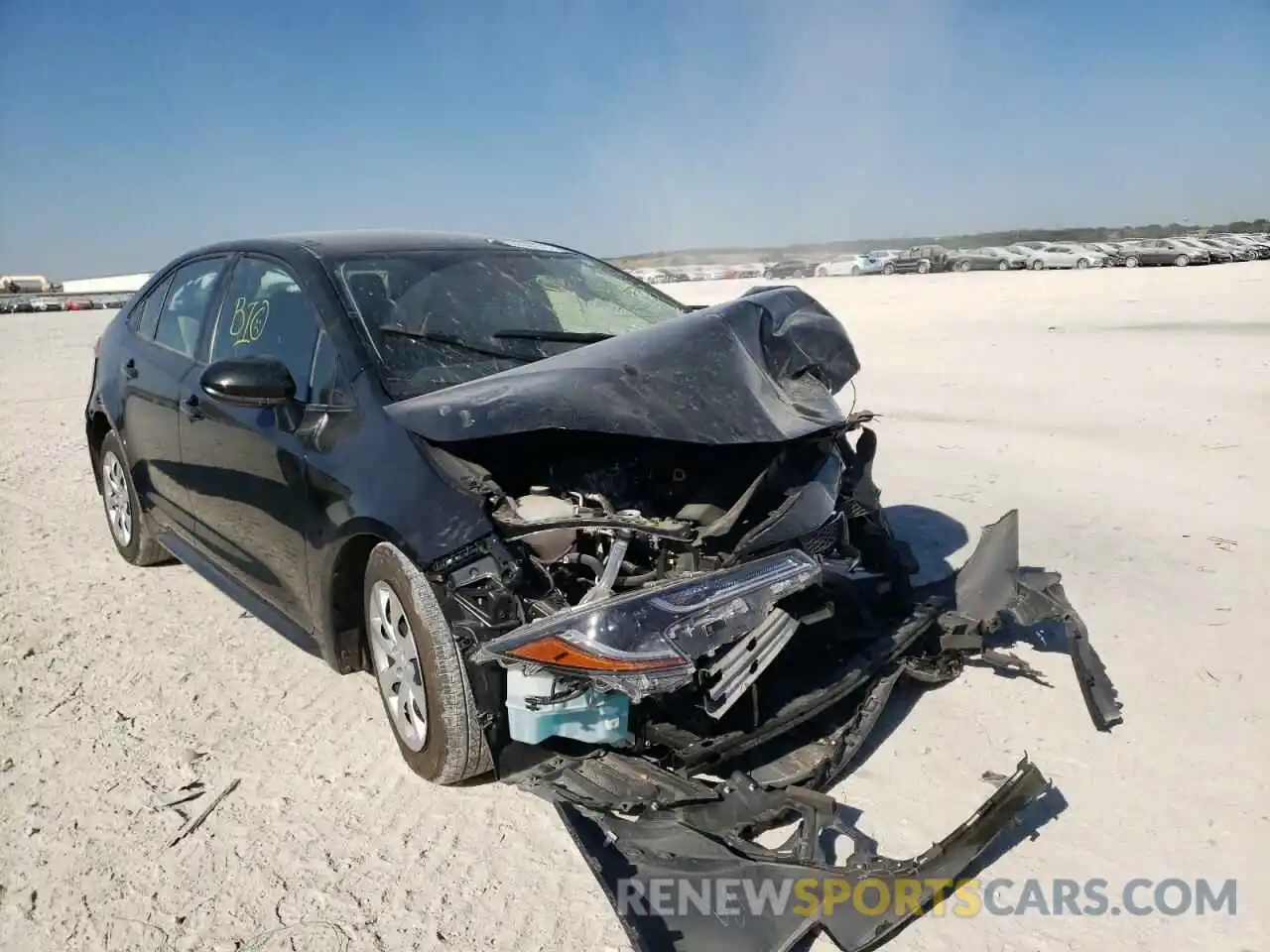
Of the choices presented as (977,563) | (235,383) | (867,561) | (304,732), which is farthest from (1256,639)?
(235,383)

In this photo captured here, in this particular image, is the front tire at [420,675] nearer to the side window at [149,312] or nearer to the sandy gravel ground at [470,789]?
the sandy gravel ground at [470,789]

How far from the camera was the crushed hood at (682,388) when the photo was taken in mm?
2785

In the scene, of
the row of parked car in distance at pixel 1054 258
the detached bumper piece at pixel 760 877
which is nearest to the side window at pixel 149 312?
the detached bumper piece at pixel 760 877

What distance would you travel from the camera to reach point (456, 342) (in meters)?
3.48

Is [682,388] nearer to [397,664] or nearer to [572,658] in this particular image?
[572,658]

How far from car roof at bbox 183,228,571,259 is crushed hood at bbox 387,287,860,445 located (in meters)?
1.07

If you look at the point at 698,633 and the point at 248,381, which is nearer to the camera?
the point at 698,633

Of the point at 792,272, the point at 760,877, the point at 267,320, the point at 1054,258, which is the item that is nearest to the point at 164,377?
the point at 267,320

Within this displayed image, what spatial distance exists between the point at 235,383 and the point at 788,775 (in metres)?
2.22

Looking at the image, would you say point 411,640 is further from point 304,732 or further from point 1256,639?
point 1256,639

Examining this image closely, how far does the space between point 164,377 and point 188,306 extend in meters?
0.37

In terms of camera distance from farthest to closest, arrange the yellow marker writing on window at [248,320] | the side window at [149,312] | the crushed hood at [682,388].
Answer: the side window at [149,312] → the yellow marker writing on window at [248,320] → the crushed hood at [682,388]

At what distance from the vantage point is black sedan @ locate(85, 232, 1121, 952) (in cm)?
240

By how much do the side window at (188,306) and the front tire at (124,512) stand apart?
0.80 meters
